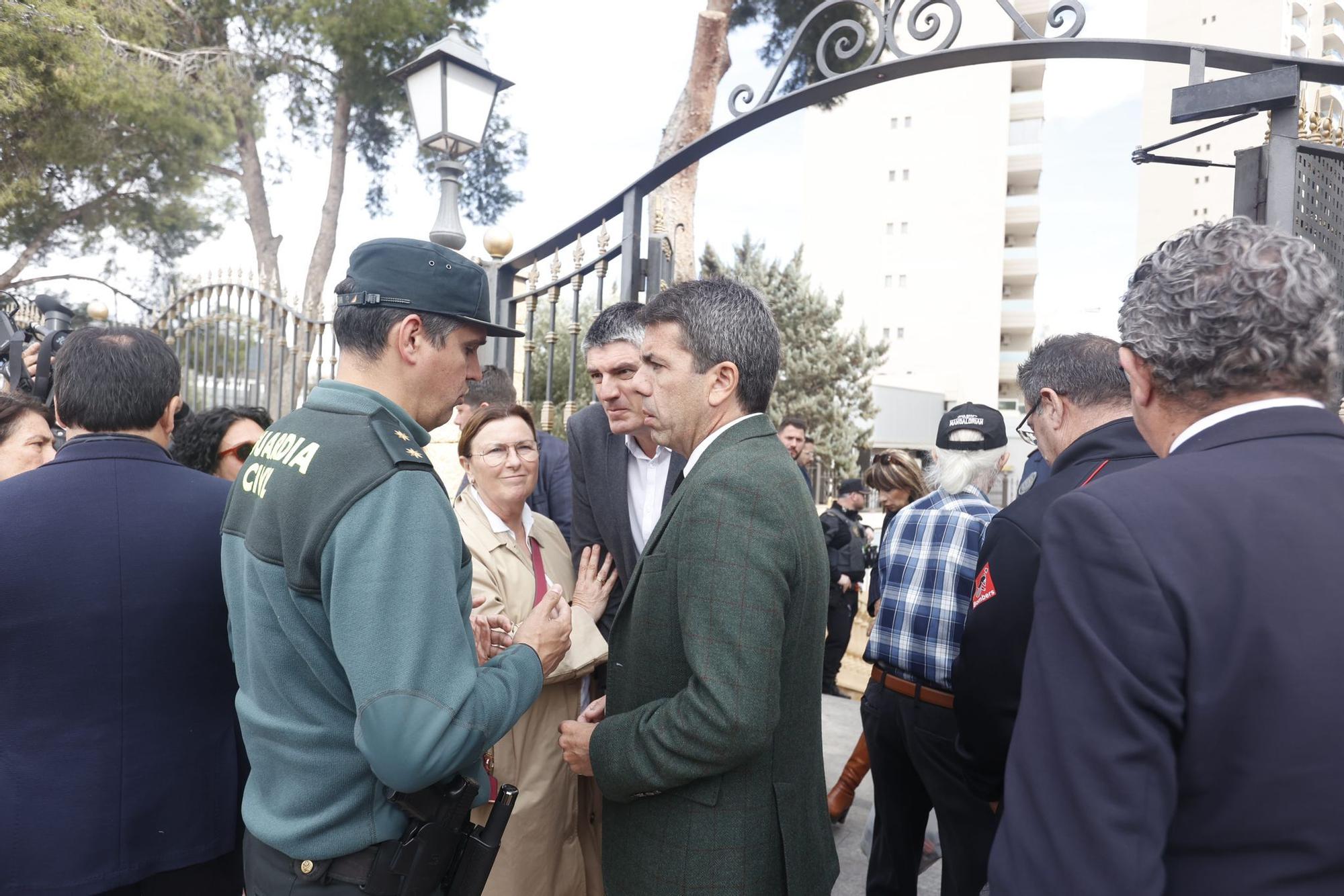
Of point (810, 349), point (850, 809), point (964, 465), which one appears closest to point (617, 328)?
point (964, 465)

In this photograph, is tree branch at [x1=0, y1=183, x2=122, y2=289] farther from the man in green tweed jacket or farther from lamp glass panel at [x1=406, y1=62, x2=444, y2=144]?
the man in green tweed jacket

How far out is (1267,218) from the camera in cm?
308

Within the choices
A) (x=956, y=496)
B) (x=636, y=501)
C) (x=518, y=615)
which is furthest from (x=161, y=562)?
(x=956, y=496)

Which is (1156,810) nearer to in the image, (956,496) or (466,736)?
(466,736)

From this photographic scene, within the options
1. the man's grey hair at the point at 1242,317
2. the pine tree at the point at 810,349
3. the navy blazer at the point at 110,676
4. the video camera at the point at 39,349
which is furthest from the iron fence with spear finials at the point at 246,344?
the pine tree at the point at 810,349

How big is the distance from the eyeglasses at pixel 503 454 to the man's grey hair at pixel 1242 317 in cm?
204

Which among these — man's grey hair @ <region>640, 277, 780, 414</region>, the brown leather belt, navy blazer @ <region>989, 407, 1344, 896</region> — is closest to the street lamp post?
man's grey hair @ <region>640, 277, 780, 414</region>

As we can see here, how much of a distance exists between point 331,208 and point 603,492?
1652 cm

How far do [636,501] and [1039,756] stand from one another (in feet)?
6.74

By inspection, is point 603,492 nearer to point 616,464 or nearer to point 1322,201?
point 616,464

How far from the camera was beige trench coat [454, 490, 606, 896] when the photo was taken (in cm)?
254

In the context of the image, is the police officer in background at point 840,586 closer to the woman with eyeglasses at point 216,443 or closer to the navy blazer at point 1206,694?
the woman with eyeglasses at point 216,443

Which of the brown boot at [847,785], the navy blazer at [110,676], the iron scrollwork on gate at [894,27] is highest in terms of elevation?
the iron scrollwork on gate at [894,27]

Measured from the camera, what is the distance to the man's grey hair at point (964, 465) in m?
3.27
